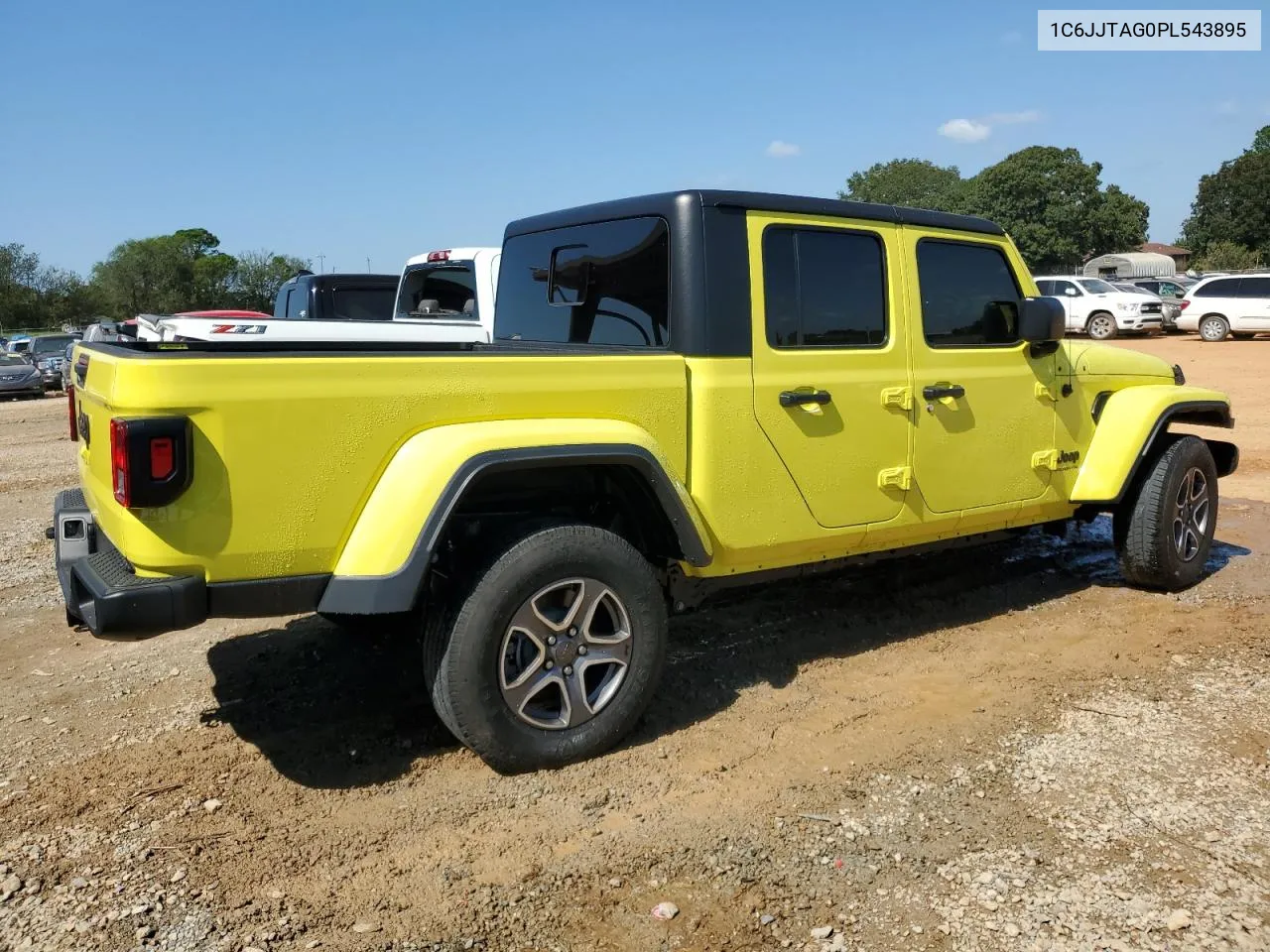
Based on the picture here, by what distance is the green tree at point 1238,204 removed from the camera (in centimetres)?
6900

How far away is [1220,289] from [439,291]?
22.4 m

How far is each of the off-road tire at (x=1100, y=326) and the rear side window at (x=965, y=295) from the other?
911 inches

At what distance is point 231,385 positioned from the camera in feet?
9.45

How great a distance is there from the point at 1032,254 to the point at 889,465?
6657 cm

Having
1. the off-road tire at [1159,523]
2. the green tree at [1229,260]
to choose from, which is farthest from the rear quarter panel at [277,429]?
the green tree at [1229,260]

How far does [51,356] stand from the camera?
25.6 m

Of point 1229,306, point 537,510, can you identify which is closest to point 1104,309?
point 1229,306

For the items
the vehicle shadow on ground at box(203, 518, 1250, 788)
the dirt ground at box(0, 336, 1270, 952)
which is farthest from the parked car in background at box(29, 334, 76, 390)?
the dirt ground at box(0, 336, 1270, 952)

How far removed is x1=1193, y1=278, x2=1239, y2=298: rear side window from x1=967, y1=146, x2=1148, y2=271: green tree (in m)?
41.7

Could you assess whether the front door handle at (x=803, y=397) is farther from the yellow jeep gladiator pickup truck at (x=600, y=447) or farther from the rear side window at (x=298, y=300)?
the rear side window at (x=298, y=300)

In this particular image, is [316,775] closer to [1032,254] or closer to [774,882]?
[774,882]

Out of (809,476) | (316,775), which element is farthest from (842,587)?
(316,775)

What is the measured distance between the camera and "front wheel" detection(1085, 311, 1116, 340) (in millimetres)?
25641

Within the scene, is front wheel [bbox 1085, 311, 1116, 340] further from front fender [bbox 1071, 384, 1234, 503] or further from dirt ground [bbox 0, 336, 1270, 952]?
dirt ground [bbox 0, 336, 1270, 952]
